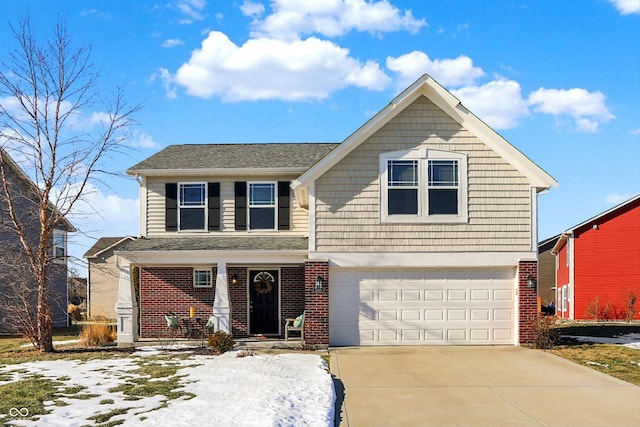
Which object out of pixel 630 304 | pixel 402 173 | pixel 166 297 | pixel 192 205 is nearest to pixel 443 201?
pixel 402 173

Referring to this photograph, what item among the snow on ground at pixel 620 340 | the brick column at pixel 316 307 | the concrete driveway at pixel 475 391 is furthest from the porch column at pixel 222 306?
the snow on ground at pixel 620 340

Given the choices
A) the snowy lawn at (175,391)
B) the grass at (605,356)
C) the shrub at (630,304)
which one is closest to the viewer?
the snowy lawn at (175,391)

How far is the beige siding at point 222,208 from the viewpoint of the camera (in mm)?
20844

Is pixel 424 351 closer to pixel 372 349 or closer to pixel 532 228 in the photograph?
pixel 372 349

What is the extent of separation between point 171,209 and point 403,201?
764cm

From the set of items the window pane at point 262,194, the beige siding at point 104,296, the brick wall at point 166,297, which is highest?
the window pane at point 262,194

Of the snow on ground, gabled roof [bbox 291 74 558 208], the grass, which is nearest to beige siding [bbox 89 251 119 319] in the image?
gabled roof [bbox 291 74 558 208]

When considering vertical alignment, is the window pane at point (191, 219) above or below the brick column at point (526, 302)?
above

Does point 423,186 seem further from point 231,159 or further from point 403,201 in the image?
point 231,159

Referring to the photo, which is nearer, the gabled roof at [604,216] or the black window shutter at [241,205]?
the black window shutter at [241,205]

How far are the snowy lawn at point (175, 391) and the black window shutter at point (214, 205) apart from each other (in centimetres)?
558

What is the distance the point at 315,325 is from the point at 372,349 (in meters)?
1.65

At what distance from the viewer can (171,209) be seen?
20984mm

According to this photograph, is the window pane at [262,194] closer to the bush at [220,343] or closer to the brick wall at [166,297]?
the brick wall at [166,297]
